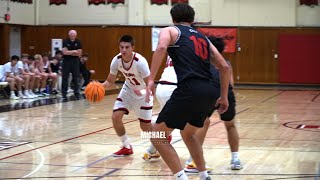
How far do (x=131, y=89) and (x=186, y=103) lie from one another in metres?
2.82

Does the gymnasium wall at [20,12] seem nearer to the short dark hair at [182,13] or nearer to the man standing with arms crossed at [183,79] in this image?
the short dark hair at [182,13]

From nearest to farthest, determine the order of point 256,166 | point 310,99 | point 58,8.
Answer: point 256,166, point 310,99, point 58,8

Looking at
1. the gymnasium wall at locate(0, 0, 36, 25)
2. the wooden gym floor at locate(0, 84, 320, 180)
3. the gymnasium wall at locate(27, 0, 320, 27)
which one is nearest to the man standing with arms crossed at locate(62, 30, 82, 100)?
the wooden gym floor at locate(0, 84, 320, 180)

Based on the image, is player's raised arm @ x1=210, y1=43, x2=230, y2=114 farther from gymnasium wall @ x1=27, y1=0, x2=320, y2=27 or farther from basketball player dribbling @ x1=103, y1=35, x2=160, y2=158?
gymnasium wall @ x1=27, y1=0, x2=320, y2=27

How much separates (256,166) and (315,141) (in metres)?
2.57

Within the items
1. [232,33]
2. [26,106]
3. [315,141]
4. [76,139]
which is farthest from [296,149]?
[232,33]

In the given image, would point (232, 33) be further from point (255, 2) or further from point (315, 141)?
point (315, 141)

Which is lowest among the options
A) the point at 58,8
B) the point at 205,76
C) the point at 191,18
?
the point at 205,76

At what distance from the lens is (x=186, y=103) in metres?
4.88

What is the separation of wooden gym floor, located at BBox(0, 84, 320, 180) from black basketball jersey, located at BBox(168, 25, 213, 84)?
1707mm

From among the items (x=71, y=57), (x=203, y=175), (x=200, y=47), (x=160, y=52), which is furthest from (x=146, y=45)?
(x=160, y=52)

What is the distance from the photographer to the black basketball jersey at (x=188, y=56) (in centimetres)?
495

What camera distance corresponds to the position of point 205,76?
5020 mm

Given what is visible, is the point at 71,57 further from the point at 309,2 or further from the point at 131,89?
the point at 309,2
